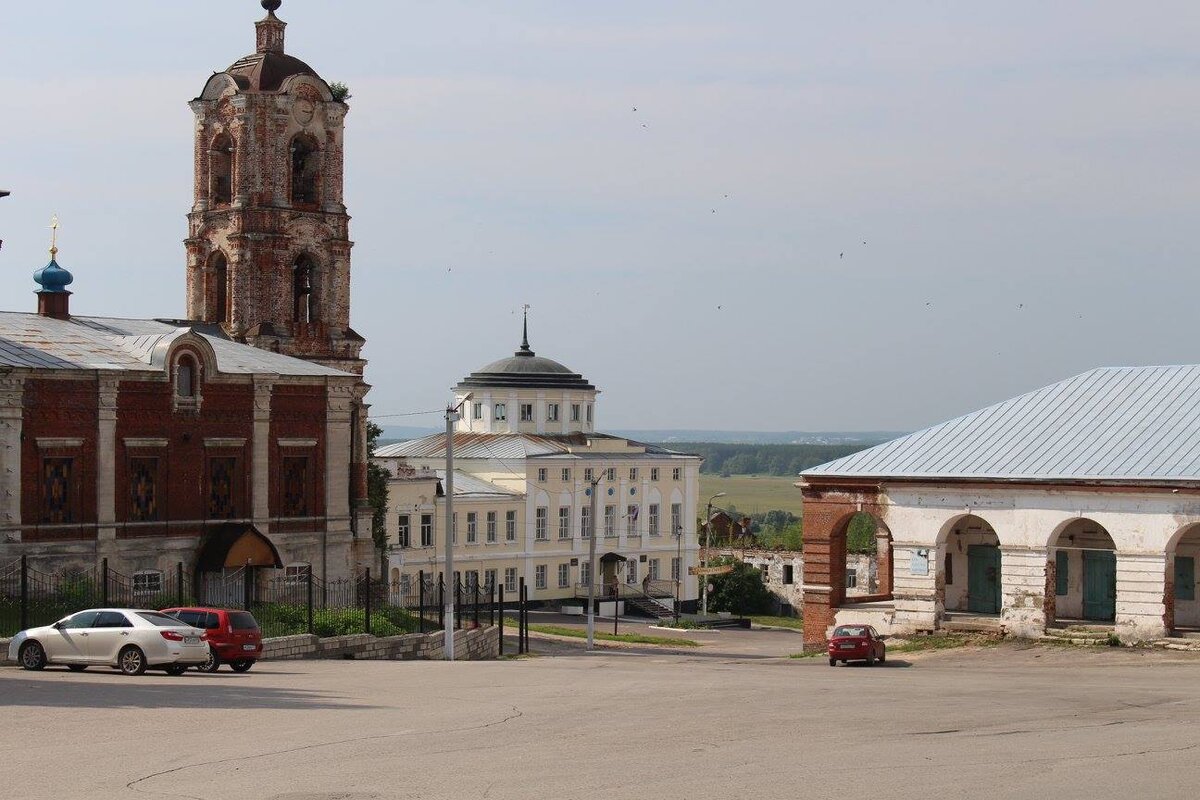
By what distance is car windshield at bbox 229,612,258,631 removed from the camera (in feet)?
104

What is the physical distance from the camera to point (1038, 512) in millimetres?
41594

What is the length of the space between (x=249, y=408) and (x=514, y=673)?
17.5m

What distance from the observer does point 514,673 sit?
34.2m

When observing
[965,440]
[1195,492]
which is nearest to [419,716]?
[1195,492]

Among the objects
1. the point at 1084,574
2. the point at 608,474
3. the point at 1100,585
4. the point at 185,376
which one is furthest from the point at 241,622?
the point at 608,474

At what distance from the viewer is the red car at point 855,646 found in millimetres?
38781

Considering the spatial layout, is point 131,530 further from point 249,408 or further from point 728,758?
point 728,758

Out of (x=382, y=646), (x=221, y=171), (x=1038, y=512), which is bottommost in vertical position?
(x=382, y=646)

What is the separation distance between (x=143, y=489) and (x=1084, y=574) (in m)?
25.0

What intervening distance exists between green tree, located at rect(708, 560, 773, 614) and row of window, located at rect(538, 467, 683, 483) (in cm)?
604

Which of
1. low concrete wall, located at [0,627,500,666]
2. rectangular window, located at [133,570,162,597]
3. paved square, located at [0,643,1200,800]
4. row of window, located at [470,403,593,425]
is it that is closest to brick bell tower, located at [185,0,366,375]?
rectangular window, located at [133,570,162,597]

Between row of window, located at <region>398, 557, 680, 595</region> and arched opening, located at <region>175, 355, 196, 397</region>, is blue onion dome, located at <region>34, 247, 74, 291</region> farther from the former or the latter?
row of window, located at <region>398, 557, 680, 595</region>

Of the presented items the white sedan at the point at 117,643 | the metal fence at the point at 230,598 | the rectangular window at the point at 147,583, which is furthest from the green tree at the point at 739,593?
the white sedan at the point at 117,643

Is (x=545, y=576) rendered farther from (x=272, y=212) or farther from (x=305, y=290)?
(x=272, y=212)
